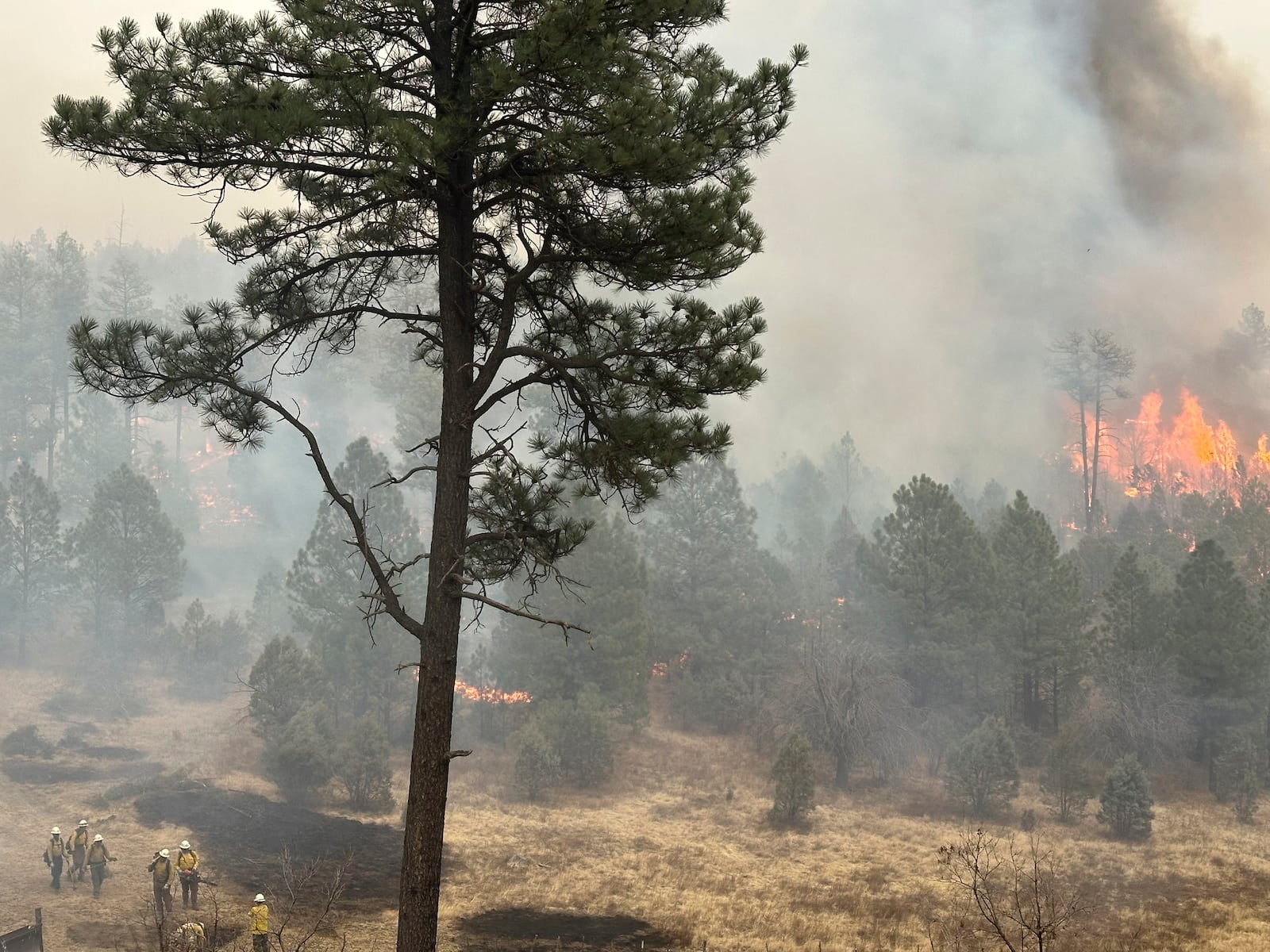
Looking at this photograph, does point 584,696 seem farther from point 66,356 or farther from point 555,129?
point 66,356

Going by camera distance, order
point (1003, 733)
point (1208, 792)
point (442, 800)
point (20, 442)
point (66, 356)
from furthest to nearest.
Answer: point (66, 356)
point (20, 442)
point (1208, 792)
point (1003, 733)
point (442, 800)

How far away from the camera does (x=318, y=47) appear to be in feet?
29.8

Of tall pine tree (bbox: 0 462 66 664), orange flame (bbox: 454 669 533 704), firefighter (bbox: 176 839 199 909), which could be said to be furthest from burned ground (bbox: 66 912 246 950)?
tall pine tree (bbox: 0 462 66 664)

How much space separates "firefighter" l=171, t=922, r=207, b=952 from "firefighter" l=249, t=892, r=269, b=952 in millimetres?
836

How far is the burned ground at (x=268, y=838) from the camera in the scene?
20.7 m

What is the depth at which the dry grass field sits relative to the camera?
58.5 ft

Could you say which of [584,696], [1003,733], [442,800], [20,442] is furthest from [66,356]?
[442,800]

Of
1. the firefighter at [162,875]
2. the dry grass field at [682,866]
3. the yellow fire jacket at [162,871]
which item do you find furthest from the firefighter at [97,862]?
the yellow fire jacket at [162,871]

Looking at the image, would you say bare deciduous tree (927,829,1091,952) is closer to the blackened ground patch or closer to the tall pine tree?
the blackened ground patch

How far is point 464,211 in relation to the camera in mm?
10195

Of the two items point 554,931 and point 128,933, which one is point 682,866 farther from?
point 128,933

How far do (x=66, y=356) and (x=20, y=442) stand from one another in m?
8.15

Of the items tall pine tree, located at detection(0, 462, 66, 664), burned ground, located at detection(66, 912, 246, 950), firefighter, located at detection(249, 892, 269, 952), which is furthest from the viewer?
tall pine tree, located at detection(0, 462, 66, 664)

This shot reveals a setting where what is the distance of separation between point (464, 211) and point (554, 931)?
44.8 feet
